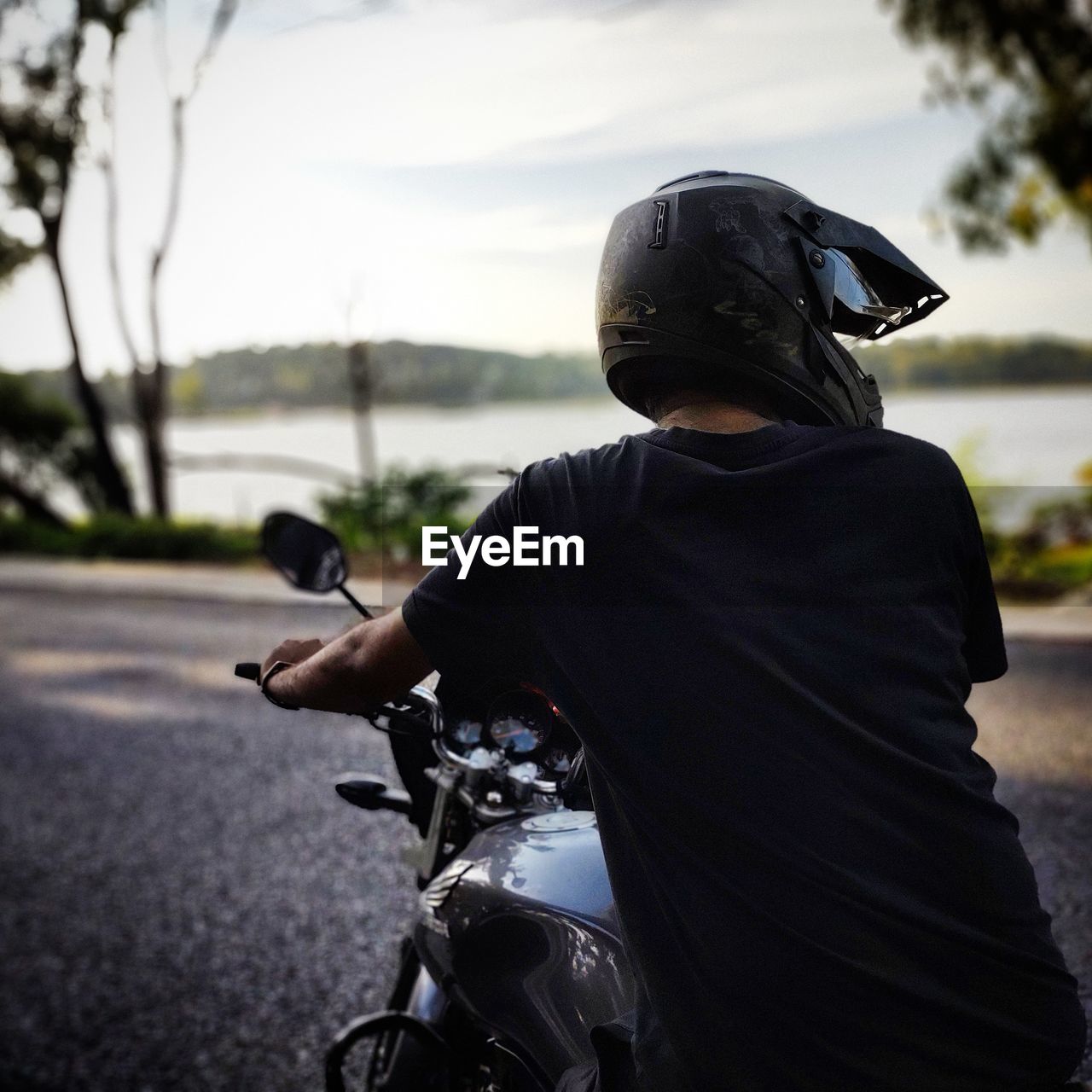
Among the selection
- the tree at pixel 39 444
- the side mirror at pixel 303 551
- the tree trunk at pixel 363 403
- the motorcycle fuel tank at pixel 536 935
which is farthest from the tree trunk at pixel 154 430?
the motorcycle fuel tank at pixel 536 935

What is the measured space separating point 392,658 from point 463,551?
7.2 inches

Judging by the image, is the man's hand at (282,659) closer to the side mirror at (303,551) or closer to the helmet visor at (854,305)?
the side mirror at (303,551)

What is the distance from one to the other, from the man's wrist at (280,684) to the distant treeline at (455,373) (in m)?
0.65

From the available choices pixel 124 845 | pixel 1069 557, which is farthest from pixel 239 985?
pixel 1069 557

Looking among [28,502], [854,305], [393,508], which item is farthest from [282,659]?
[28,502]

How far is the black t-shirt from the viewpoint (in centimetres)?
110

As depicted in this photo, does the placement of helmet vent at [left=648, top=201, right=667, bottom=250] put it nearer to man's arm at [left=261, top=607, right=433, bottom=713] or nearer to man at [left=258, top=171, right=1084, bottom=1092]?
man at [left=258, top=171, right=1084, bottom=1092]

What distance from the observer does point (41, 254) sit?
46.0 ft

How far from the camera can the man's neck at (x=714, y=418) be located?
1383 millimetres

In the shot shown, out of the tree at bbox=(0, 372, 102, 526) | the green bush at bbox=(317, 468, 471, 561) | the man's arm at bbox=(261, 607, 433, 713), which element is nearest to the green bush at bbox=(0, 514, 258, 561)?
the tree at bbox=(0, 372, 102, 526)

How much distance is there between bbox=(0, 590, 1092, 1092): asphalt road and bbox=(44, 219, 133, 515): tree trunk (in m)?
7.71

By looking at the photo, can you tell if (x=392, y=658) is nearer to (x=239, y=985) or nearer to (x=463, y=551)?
(x=463, y=551)

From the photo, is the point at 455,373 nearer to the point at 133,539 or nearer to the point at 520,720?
the point at 133,539

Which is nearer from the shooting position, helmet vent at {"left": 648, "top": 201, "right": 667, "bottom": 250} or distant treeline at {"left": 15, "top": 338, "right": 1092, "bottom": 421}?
helmet vent at {"left": 648, "top": 201, "right": 667, "bottom": 250}
